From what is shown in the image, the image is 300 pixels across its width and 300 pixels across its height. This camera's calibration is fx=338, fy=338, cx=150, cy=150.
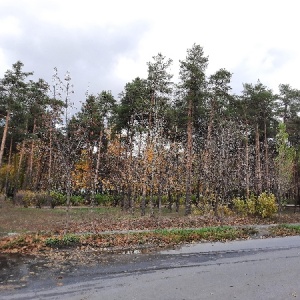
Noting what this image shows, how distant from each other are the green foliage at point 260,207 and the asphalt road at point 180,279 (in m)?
14.2

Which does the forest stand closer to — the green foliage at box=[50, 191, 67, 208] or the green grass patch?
the green foliage at box=[50, 191, 67, 208]

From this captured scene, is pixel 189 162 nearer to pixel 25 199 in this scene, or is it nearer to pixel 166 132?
pixel 166 132

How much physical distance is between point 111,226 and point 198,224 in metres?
6.07

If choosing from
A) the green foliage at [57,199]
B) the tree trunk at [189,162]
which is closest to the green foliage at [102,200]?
the green foliage at [57,199]

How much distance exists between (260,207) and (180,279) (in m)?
20.5

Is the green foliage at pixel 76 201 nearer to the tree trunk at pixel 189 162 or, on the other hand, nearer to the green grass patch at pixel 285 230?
the tree trunk at pixel 189 162

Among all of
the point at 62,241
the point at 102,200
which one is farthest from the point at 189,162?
the point at 62,241

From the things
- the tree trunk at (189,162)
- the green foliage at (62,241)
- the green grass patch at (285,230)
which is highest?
the tree trunk at (189,162)

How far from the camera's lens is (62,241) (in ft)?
47.2

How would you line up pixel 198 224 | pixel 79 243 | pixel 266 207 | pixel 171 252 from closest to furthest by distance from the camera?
pixel 171 252 < pixel 79 243 < pixel 198 224 < pixel 266 207

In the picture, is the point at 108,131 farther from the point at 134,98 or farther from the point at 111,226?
the point at 111,226

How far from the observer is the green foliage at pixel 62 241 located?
46.2 ft

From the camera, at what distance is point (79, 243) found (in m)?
14.6

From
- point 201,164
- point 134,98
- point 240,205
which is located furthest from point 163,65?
point 240,205
